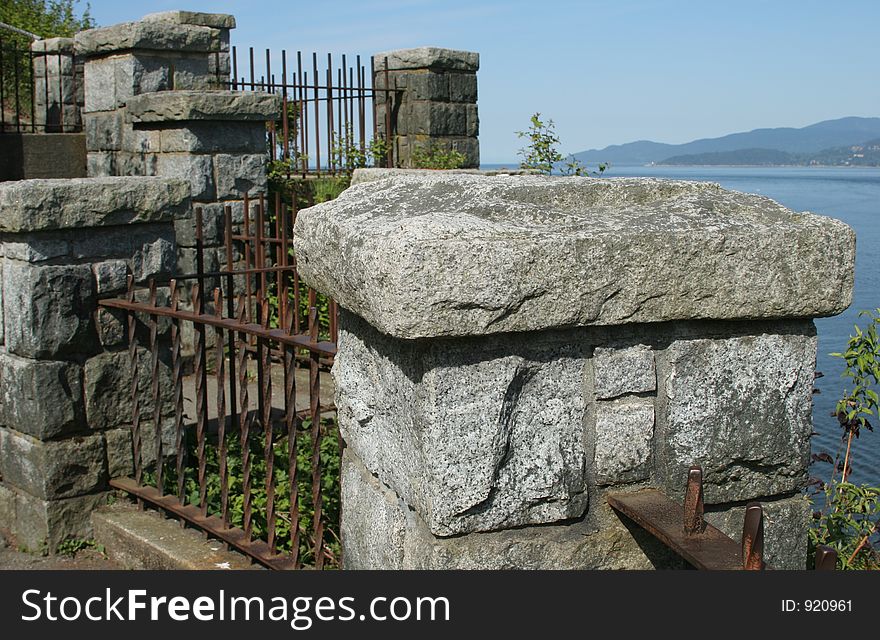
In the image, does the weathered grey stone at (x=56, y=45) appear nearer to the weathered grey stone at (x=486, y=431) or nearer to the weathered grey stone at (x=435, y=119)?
the weathered grey stone at (x=435, y=119)

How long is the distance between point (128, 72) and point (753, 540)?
Result: 759cm

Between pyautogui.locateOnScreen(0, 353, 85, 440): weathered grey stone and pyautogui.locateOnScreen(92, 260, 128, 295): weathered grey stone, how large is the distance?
361 millimetres

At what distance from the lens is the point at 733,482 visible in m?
2.26

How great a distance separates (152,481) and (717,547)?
3.15 metres

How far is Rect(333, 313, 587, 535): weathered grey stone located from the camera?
77.1 inches

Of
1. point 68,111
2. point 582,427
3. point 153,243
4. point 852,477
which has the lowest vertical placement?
point 852,477

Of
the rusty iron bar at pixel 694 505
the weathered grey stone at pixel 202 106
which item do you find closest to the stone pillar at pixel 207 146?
the weathered grey stone at pixel 202 106

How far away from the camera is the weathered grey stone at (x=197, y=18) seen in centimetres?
989

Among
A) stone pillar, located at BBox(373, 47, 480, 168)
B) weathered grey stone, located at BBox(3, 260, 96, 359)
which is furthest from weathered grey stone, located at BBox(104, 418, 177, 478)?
stone pillar, located at BBox(373, 47, 480, 168)

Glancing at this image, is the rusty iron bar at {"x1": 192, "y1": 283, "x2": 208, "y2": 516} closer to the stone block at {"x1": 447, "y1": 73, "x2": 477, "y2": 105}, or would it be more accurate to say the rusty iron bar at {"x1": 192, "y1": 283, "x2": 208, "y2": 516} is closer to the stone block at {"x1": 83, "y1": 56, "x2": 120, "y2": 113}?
the stone block at {"x1": 83, "y1": 56, "x2": 120, "y2": 113}

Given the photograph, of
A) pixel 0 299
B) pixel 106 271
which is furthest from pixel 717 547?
pixel 0 299

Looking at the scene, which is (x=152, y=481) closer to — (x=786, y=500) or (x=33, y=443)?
(x=33, y=443)

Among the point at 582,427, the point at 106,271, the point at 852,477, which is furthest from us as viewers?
the point at 852,477

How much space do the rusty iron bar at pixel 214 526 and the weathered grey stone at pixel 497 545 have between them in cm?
99
